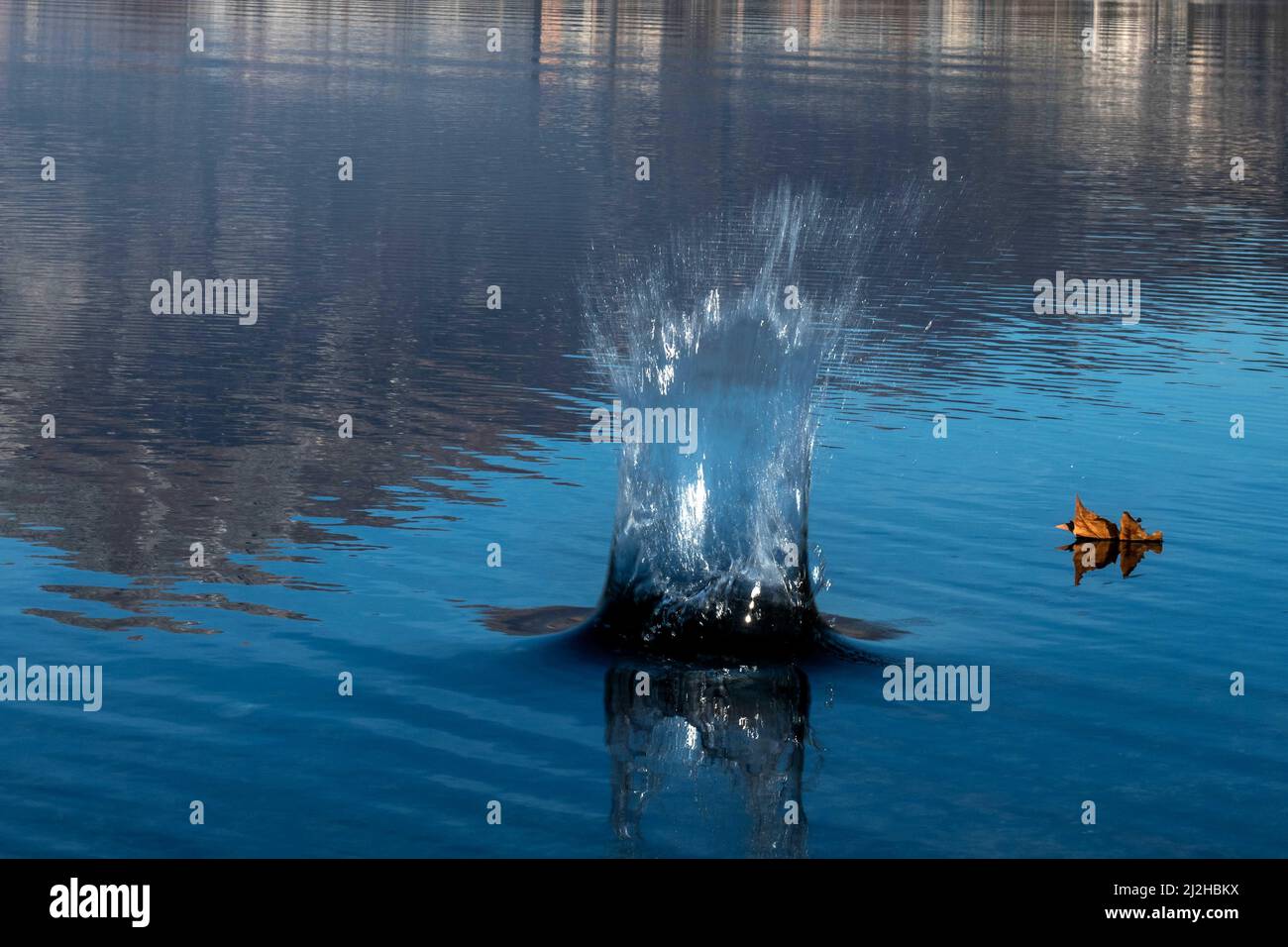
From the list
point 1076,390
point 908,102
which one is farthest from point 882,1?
point 1076,390

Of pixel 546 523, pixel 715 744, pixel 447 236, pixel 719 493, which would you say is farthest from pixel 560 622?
pixel 447 236

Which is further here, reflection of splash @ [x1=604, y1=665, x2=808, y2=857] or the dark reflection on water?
the dark reflection on water

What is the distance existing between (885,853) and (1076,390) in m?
14.6

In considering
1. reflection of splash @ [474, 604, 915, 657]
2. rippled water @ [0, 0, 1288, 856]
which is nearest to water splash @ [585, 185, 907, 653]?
reflection of splash @ [474, 604, 915, 657]

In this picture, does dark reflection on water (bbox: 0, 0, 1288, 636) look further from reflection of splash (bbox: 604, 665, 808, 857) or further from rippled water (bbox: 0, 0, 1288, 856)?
reflection of splash (bbox: 604, 665, 808, 857)

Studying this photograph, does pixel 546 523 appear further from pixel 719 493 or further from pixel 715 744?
pixel 715 744

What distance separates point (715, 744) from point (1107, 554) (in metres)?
6.24

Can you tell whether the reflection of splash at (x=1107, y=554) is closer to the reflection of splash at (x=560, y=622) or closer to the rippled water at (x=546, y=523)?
the rippled water at (x=546, y=523)

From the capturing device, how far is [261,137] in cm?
5262

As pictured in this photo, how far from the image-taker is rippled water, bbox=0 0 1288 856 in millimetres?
12953

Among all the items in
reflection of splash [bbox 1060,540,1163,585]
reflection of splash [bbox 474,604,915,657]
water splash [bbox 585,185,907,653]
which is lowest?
reflection of splash [bbox 474,604,915,657]

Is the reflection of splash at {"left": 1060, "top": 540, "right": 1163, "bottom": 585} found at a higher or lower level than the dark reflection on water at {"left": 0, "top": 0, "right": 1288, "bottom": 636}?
lower

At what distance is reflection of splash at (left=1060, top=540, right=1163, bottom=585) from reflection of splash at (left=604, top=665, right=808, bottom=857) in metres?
4.15
